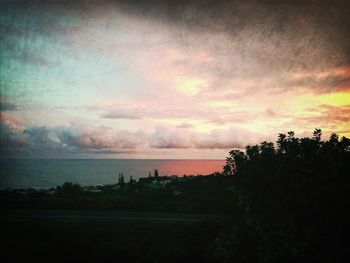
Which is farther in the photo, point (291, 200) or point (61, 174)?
point (61, 174)

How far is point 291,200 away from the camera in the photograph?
7.65m

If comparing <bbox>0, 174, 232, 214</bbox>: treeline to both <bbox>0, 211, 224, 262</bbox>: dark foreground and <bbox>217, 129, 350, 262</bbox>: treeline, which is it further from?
<bbox>217, 129, 350, 262</bbox>: treeline

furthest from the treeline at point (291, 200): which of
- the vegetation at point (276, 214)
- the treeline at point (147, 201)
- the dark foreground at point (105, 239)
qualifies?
the treeline at point (147, 201)

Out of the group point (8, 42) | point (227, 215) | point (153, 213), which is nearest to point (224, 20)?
point (227, 215)

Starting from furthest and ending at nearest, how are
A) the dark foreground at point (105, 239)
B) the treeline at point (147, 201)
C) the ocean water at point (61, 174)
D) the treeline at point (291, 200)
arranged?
1. the ocean water at point (61, 174)
2. the treeline at point (147, 201)
3. the dark foreground at point (105, 239)
4. the treeline at point (291, 200)

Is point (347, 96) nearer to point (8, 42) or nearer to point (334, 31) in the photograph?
point (334, 31)

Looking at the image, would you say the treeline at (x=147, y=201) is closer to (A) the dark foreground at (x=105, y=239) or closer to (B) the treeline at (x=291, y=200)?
(A) the dark foreground at (x=105, y=239)

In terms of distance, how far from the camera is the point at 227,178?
8.98 metres

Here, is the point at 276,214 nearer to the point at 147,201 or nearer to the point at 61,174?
the point at 147,201

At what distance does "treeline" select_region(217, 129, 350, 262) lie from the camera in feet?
24.3

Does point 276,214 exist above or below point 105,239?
above

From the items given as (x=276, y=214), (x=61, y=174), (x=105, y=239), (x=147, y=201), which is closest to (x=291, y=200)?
(x=276, y=214)

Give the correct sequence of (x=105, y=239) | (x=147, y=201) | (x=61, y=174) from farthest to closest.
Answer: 1. (x=61, y=174)
2. (x=147, y=201)
3. (x=105, y=239)

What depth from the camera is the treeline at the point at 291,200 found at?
741 centimetres
